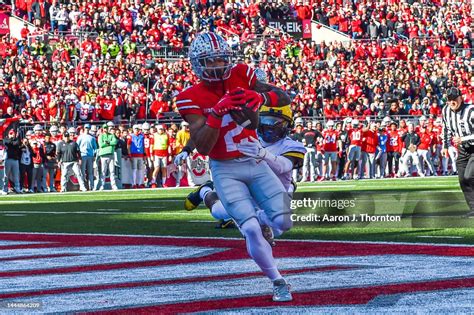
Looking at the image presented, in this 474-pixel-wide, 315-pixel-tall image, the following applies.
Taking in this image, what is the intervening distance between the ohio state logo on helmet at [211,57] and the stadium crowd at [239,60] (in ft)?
55.8

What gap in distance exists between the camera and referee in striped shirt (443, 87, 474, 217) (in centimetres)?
1187

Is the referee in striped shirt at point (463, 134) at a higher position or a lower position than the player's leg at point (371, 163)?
higher

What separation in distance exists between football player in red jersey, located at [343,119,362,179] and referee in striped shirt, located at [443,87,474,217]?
48.6ft

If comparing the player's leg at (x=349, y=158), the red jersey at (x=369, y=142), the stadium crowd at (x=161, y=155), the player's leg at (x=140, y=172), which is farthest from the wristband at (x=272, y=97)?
the red jersey at (x=369, y=142)

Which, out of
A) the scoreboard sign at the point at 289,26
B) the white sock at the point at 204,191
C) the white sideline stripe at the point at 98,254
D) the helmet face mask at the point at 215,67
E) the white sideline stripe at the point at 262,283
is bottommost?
the white sideline stripe at the point at 98,254

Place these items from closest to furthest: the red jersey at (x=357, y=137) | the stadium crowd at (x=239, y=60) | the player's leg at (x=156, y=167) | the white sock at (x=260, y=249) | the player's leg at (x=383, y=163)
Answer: the white sock at (x=260, y=249)
the player's leg at (x=156, y=167)
the stadium crowd at (x=239, y=60)
the red jersey at (x=357, y=137)
the player's leg at (x=383, y=163)

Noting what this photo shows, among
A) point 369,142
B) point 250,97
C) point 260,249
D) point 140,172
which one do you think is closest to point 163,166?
point 140,172

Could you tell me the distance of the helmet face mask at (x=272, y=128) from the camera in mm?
9438

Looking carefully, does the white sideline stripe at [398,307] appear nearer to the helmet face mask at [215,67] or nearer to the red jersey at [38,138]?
the helmet face mask at [215,67]

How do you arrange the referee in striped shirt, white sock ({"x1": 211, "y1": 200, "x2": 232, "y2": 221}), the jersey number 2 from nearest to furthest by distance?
the jersey number 2
white sock ({"x1": 211, "y1": 200, "x2": 232, "y2": 221})
the referee in striped shirt

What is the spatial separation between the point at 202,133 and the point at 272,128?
3464mm

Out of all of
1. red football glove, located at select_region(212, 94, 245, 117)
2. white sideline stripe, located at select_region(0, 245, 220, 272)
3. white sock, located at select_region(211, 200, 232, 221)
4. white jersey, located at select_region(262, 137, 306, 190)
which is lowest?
white sideline stripe, located at select_region(0, 245, 220, 272)

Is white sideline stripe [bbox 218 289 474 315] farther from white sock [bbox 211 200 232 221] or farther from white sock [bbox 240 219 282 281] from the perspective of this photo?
white sock [bbox 211 200 232 221]

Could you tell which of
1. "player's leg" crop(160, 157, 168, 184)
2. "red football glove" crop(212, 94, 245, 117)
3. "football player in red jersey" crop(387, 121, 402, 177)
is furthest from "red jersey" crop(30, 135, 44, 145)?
"red football glove" crop(212, 94, 245, 117)
